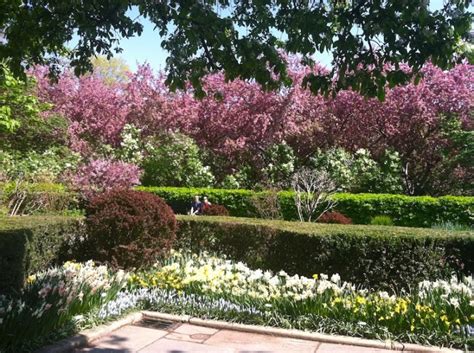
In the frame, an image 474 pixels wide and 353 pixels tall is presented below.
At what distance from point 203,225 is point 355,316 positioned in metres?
3.44

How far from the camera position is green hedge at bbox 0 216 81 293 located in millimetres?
4980

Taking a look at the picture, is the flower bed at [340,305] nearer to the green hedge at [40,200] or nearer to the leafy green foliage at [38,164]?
the green hedge at [40,200]

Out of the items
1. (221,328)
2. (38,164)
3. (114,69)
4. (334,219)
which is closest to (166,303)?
(221,328)

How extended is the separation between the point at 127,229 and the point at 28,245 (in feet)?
4.07

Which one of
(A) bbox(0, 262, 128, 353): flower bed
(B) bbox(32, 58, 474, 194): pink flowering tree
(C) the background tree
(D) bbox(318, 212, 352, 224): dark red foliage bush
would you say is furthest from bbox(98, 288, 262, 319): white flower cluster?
(C) the background tree

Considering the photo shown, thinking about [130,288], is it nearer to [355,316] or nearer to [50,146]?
[355,316]

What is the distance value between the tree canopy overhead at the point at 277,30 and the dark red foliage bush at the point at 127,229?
2.61 m

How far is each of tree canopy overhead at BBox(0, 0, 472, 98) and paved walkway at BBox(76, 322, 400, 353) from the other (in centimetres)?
227

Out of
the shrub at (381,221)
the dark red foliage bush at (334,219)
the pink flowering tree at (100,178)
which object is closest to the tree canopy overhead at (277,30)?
the dark red foliage bush at (334,219)

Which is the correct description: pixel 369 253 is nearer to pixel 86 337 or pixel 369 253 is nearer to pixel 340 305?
pixel 340 305

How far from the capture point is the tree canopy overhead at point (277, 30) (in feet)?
10.6

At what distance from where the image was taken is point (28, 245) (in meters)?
5.67

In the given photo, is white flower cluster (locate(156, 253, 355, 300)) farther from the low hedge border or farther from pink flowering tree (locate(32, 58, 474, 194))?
pink flowering tree (locate(32, 58, 474, 194))

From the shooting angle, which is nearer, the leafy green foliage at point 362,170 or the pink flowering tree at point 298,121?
the leafy green foliage at point 362,170
